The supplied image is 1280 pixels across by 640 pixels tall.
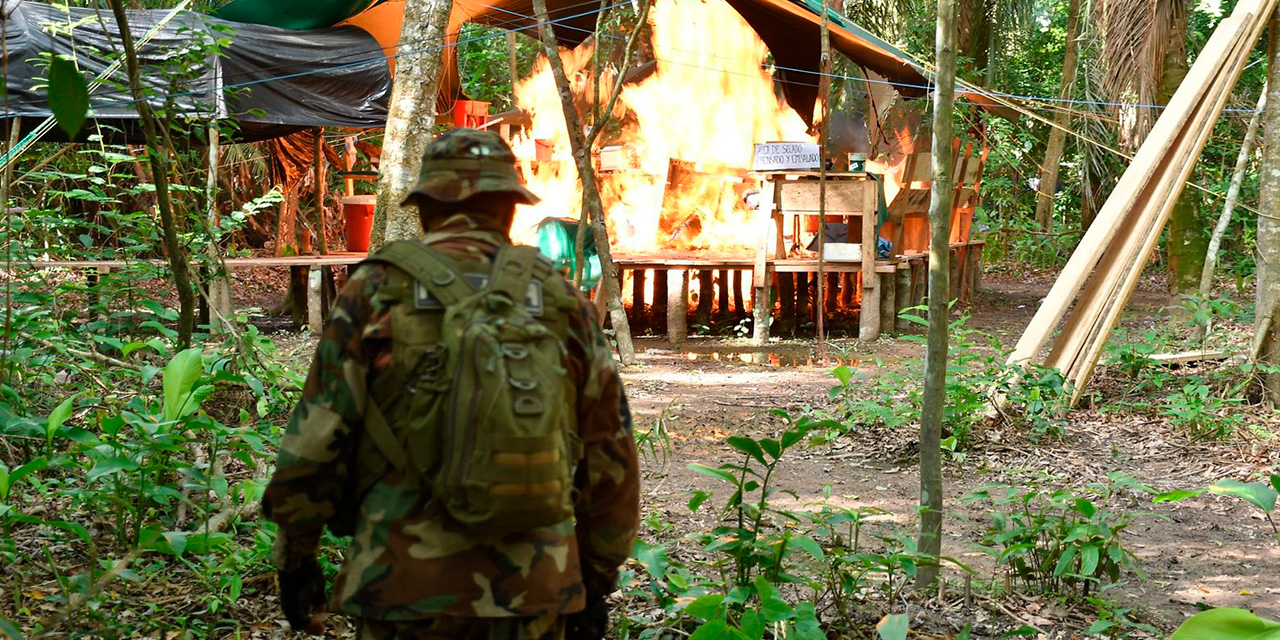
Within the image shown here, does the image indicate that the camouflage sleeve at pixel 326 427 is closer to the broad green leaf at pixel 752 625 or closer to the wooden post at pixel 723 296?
the broad green leaf at pixel 752 625

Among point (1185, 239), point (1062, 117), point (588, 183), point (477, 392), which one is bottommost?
point (477, 392)

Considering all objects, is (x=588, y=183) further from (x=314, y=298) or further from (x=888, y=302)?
(x=888, y=302)

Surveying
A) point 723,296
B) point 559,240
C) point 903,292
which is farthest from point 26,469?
point 903,292

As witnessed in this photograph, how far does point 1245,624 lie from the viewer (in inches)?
107

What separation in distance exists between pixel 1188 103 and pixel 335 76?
8409mm

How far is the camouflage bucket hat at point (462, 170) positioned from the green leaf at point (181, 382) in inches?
76.4

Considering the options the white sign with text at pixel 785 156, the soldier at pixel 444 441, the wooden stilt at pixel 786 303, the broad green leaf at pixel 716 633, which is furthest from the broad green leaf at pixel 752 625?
the wooden stilt at pixel 786 303

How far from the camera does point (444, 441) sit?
2244 millimetres

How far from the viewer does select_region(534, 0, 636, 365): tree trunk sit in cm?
1020

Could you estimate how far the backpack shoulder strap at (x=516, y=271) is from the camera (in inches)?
91.2

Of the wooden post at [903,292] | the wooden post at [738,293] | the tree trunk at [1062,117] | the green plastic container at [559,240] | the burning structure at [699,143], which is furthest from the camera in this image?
the tree trunk at [1062,117]

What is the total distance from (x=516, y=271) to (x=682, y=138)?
14510mm

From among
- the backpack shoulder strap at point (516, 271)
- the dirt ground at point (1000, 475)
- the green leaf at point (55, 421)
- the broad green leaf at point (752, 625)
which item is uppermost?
the backpack shoulder strap at point (516, 271)

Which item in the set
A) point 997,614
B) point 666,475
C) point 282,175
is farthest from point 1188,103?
point 282,175
